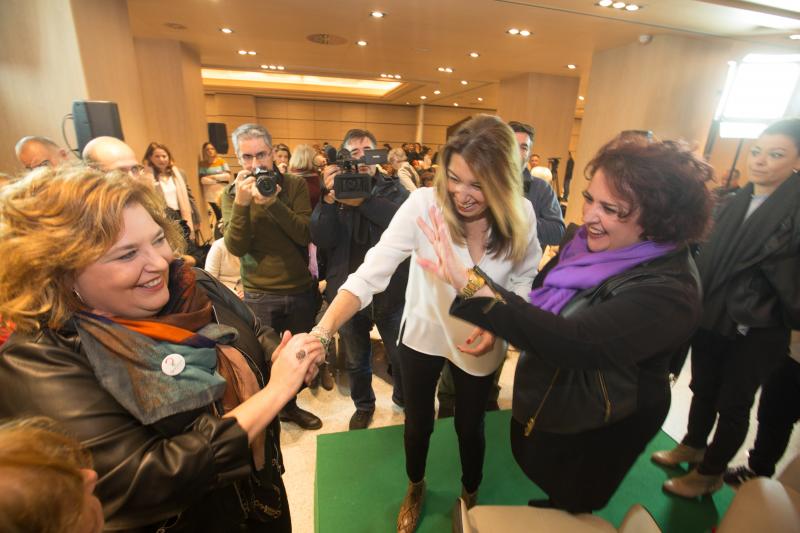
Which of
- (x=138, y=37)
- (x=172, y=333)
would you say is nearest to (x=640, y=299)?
(x=172, y=333)

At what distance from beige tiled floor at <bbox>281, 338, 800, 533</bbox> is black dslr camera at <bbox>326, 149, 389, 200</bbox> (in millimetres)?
1405

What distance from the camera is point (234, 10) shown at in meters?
4.27

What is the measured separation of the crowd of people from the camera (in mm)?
631

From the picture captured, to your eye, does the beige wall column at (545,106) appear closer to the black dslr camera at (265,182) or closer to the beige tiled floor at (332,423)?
the beige tiled floor at (332,423)

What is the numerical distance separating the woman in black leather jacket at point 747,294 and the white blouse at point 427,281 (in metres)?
0.89

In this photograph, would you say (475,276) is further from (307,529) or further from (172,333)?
(307,529)

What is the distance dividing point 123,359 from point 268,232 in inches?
49.2

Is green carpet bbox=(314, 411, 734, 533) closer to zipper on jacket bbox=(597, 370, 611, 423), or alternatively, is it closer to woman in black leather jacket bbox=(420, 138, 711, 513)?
woman in black leather jacket bbox=(420, 138, 711, 513)

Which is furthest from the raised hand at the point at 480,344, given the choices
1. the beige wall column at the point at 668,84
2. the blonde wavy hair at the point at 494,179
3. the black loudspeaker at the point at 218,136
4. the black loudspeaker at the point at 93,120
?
the black loudspeaker at the point at 218,136

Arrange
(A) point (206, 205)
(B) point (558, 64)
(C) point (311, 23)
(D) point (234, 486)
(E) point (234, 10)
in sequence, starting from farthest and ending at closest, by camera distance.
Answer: (B) point (558, 64) → (A) point (206, 205) → (C) point (311, 23) → (E) point (234, 10) → (D) point (234, 486)

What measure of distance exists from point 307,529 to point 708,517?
5.72 feet

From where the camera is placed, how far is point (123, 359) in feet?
2.24

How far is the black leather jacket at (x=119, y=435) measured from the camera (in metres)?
0.60

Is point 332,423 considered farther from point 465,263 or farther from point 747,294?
point 747,294
